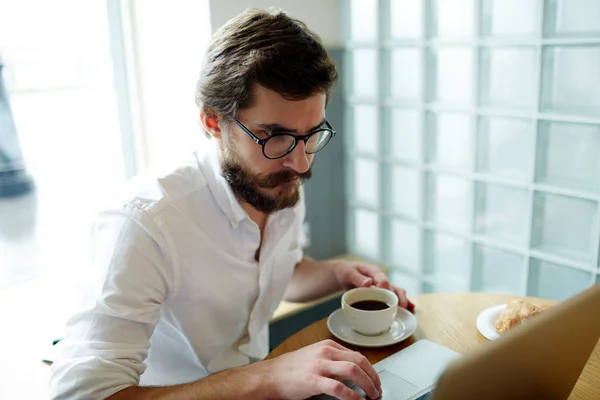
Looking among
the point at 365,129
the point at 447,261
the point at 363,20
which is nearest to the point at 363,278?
the point at 447,261

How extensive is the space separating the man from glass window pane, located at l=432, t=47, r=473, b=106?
782 mm

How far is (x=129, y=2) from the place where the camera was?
2.08 meters

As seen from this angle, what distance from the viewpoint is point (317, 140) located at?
1249mm

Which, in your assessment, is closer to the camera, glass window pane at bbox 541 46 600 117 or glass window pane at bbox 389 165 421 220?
glass window pane at bbox 541 46 600 117

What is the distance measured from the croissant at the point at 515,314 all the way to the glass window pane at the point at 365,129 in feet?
3.71

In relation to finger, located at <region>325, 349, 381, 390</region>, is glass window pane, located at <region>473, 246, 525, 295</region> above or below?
below

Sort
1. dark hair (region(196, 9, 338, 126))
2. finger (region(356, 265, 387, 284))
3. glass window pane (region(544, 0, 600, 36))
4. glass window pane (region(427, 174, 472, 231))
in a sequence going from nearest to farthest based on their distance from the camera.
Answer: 1. dark hair (region(196, 9, 338, 126))
2. finger (region(356, 265, 387, 284))
3. glass window pane (region(544, 0, 600, 36))
4. glass window pane (region(427, 174, 472, 231))

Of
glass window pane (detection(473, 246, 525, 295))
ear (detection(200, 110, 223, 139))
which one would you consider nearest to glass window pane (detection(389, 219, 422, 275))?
glass window pane (detection(473, 246, 525, 295))

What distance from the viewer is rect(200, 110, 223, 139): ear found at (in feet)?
4.18

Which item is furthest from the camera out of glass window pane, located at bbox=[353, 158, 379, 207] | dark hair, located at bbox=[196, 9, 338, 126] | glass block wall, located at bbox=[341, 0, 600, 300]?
glass window pane, located at bbox=[353, 158, 379, 207]

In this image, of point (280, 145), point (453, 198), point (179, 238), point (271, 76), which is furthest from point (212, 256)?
point (453, 198)

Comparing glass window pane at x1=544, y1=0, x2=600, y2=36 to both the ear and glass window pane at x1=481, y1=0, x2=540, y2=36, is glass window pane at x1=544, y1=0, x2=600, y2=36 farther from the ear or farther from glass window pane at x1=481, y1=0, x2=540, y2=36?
the ear

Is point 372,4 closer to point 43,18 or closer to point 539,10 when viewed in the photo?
point 539,10

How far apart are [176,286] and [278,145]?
0.37 metres
